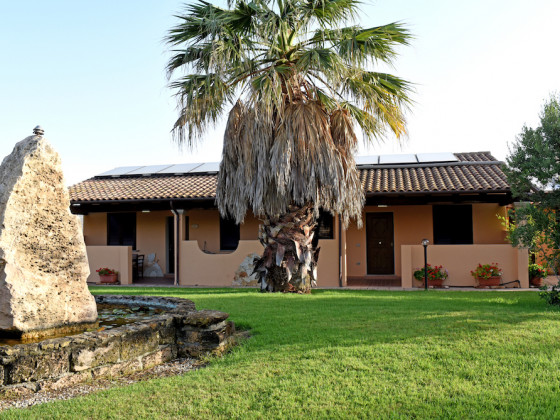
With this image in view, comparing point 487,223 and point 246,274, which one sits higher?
point 487,223

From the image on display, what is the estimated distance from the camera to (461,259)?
13141 millimetres

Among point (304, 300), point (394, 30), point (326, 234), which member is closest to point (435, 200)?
point (326, 234)

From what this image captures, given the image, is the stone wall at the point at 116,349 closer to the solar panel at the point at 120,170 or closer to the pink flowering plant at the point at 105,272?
the pink flowering plant at the point at 105,272

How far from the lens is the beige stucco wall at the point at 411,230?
14.5 meters

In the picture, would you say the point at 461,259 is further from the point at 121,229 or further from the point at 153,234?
the point at 121,229

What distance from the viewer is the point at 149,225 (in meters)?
17.1

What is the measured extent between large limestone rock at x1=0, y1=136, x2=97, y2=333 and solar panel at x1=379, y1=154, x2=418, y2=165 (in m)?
12.9

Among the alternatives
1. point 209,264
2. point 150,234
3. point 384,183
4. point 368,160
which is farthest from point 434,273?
point 150,234

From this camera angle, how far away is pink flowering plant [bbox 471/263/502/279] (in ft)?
41.4

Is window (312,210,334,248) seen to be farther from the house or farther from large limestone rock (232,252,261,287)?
large limestone rock (232,252,261,287)

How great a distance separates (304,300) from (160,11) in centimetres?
655

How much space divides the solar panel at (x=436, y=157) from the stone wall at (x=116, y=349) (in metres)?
12.5

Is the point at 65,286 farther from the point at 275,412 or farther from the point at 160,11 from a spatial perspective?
the point at 160,11

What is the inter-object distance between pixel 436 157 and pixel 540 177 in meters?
9.15
